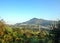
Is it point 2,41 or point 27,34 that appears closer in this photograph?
point 2,41

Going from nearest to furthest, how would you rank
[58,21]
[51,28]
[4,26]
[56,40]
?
1. [56,40]
2. [51,28]
3. [58,21]
4. [4,26]

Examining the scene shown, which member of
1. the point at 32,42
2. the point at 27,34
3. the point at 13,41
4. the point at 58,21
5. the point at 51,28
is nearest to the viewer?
the point at 51,28

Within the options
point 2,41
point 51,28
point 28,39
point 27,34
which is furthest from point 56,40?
point 27,34

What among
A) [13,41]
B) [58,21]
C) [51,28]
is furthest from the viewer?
[13,41]

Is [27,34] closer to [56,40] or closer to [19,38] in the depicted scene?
[19,38]

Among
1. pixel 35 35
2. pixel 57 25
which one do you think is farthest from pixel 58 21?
pixel 35 35

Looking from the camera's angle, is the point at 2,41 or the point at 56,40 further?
the point at 2,41

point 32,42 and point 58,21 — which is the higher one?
point 58,21

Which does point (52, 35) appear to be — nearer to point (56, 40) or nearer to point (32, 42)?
point (56, 40)

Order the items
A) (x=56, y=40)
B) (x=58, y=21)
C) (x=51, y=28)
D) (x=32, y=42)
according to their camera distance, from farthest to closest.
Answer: (x=32, y=42), (x=58, y=21), (x=51, y=28), (x=56, y=40)
